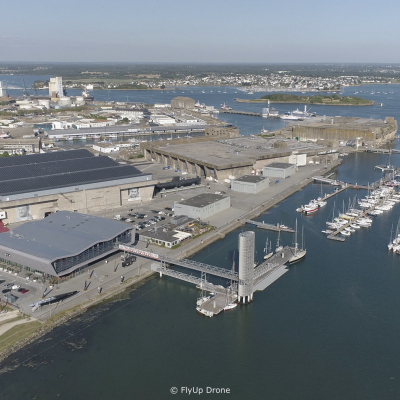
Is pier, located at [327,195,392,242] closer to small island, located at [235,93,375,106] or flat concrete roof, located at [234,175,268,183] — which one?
flat concrete roof, located at [234,175,268,183]

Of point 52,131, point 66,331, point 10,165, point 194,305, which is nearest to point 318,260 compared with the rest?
point 194,305

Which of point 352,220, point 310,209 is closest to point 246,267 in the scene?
point 352,220

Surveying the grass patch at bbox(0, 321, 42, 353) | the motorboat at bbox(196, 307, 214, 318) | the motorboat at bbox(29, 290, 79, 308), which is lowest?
the motorboat at bbox(196, 307, 214, 318)

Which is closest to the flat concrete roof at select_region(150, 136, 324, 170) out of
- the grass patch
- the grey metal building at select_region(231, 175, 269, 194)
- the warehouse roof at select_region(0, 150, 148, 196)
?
the grey metal building at select_region(231, 175, 269, 194)

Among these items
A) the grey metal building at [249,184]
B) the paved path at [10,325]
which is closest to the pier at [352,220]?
the grey metal building at [249,184]

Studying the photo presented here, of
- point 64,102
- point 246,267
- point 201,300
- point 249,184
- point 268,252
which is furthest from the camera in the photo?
point 64,102

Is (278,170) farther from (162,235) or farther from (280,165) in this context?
(162,235)
